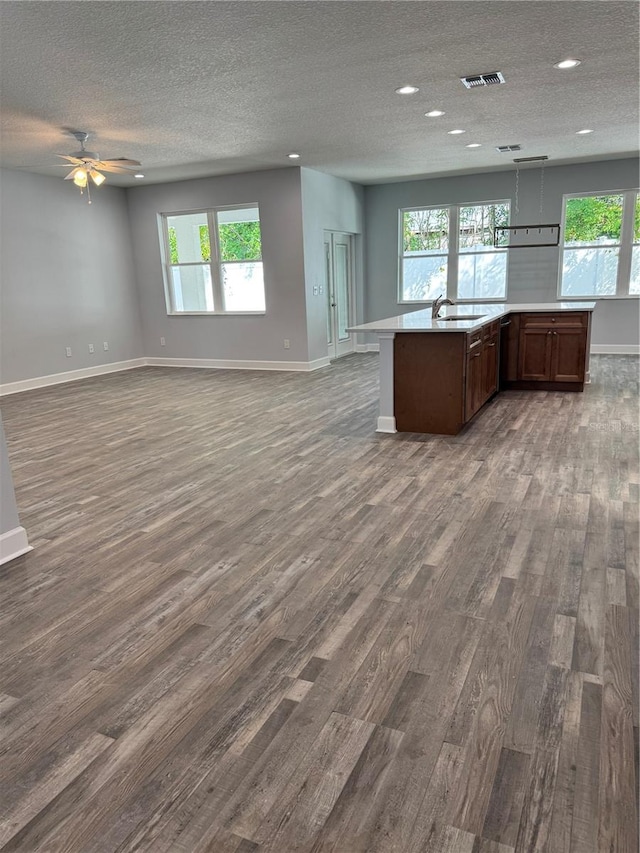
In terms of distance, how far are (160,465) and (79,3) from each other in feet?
9.17

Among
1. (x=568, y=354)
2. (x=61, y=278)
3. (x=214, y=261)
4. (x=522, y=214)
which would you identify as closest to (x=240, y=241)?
(x=214, y=261)

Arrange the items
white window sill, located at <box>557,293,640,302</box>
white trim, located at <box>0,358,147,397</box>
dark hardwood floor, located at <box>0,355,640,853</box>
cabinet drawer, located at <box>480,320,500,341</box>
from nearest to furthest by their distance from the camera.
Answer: dark hardwood floor, located at <box>0,355,640,853</box> → cabinet drawer, located at <box>480,320,500,341</box> → white trim, located at <box>0,358,147,397</box> → white window sill, located at <box>557,293,640,302</box>

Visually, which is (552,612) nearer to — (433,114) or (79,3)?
(79,3)

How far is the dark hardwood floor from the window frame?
16.8 ft

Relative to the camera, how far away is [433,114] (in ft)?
17.5

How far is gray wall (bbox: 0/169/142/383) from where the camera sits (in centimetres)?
733

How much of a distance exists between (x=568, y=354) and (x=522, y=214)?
376 cm

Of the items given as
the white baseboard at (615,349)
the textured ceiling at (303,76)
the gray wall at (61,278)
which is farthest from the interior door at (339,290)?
the white baseboard at (615,349)

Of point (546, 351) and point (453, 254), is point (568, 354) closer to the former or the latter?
point (546, 351)

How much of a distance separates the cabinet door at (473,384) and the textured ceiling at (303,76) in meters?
2.12

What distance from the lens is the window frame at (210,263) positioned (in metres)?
8.52

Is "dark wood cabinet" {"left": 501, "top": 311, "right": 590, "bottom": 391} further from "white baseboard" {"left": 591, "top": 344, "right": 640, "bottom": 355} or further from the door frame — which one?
the door frame

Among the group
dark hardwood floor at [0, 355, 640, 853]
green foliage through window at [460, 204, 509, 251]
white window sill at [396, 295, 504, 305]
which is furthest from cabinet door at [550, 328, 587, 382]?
green foliage through window at [460, 204, 509, 251]

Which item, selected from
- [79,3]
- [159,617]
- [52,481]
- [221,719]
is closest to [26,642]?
[159,617]
